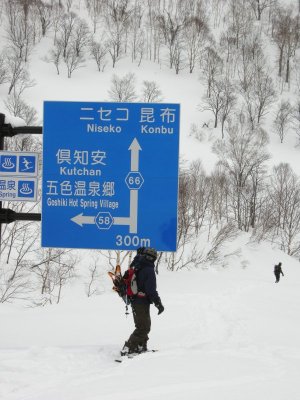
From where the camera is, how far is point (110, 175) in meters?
4.54

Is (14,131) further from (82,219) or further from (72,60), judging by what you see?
(72,60)

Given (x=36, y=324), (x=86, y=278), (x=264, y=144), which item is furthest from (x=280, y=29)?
(x=36, y=324)

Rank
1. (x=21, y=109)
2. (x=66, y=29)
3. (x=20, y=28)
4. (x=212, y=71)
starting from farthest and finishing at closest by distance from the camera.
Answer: (x=66, y=29), (x=20, y=28), (x=212, y=71), (x=21, y=109)

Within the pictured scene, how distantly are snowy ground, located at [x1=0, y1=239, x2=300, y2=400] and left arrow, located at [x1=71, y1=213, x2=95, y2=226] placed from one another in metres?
1.79

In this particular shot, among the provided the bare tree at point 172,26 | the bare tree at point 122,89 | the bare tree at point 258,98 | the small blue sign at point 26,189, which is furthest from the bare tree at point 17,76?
the small blue sign at point 26,189

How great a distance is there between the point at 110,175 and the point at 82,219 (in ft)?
2.03

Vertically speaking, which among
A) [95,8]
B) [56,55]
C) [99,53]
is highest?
[95,8]

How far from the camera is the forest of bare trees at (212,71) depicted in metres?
38.9

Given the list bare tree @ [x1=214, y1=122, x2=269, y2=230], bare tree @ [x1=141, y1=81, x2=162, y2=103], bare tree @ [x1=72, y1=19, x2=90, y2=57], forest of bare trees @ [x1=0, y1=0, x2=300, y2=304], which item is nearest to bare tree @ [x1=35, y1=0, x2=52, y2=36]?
forest of bare trees @ [x1=0, y1=0, x2=300, y2=304]

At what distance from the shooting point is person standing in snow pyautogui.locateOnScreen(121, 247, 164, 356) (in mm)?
5754

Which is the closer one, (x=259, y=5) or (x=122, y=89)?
(x=122, y=89)

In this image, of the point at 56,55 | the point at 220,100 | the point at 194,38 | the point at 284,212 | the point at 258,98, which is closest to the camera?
the point at 284,212

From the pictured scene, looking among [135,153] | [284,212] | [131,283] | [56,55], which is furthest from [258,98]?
[135,153]

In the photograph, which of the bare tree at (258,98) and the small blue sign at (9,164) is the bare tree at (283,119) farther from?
the small blue sign at (9,164)
